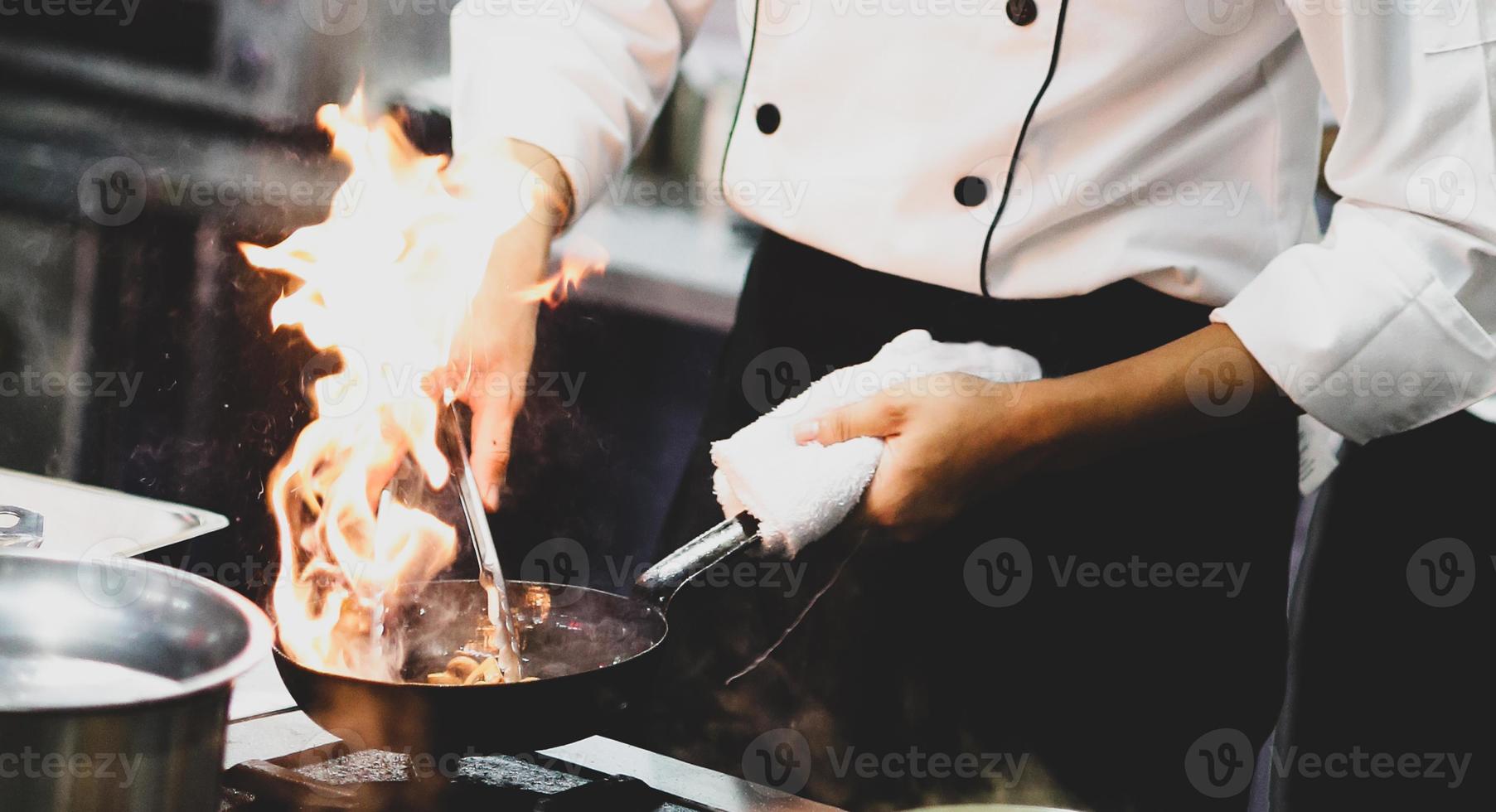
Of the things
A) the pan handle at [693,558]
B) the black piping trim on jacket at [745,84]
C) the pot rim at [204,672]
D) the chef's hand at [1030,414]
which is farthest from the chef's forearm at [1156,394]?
the pot rim at [204,672]

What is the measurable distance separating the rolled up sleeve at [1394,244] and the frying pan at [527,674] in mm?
579

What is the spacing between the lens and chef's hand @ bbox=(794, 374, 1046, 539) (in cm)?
124

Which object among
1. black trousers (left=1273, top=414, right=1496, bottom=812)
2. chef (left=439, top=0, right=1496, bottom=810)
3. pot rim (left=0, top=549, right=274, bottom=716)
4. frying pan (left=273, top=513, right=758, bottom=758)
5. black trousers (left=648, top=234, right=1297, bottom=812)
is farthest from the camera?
black trousers (left=1273, top=414, right=1496, bottom=812)

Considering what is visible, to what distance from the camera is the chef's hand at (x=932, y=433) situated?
1.24 m

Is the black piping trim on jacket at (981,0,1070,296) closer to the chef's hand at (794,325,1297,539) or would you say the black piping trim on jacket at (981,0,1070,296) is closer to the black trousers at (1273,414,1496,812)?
the chef's hand at (794,325,1297,539)

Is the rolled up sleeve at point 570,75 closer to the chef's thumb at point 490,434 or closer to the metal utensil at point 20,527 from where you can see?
the chef's thumb at point 490,434

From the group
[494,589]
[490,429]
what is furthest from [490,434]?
[494,589]

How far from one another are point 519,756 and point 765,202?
2.34 ft

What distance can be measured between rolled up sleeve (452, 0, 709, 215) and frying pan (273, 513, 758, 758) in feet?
1.88

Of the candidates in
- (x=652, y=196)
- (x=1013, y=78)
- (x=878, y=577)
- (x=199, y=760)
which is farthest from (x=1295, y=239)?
(x=652, y=196)

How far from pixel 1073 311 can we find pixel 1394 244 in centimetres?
31

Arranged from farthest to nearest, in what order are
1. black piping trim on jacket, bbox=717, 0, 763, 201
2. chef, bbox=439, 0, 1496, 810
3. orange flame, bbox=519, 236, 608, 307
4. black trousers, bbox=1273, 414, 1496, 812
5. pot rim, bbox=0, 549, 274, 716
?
orange flame, bbox=519, 236, 608, 307, black trousers, bbox=1273, 414, 1496, 812, black piping trim on jacket, bbox=717, 0, 763, 201, chef, bbox=439, 0, 1496, 810, pot rim, bbox=0, 549, 274, 716

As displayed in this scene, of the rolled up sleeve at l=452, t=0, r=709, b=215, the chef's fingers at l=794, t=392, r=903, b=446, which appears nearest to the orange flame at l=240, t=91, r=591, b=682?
the rolled up sleeve at l=452, t=0, r=709, b=215

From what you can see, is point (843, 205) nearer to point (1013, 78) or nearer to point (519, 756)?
point (1013, 78)
